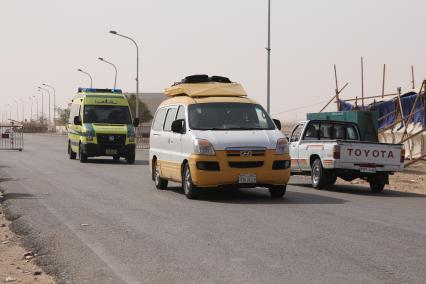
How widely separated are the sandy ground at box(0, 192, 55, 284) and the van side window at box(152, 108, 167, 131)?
25.0 feet

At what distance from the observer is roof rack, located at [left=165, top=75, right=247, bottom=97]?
16219mm

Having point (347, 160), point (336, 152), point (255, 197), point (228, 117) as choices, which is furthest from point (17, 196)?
point (347, 160)

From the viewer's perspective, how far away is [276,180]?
14.5 m

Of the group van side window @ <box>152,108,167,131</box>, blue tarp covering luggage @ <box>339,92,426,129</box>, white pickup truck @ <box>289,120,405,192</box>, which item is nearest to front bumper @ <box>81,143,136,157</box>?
van side window @ <box>152,108,167,131</box>

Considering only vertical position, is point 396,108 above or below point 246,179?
above

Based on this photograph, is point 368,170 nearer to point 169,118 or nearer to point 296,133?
point 296,133

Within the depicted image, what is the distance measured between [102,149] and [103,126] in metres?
0.88

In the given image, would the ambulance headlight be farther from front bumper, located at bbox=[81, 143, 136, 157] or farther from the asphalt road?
the asphalt road

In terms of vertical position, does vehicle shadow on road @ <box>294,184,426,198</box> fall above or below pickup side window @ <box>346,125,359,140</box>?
below

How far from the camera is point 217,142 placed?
1418 cm

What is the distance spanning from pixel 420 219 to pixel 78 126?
19949mm

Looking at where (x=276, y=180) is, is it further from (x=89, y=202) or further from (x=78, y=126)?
(x=78, y=126)

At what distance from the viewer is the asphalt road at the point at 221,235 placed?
720 cm

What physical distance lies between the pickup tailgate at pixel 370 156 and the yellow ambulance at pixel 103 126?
1338 cm
